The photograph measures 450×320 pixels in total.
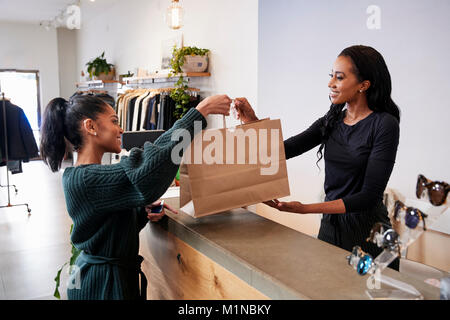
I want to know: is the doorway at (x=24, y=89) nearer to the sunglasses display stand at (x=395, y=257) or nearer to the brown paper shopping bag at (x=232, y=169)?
the brown paper shopping bag at (x=232, y=169)

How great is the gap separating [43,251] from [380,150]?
3464 millimetres

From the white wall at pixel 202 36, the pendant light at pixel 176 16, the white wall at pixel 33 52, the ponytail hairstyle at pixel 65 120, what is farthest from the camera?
the white wall at pixel 33 52

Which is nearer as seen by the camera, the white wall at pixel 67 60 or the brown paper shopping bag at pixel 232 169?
the brown paper shopping bag at pixel 232 169

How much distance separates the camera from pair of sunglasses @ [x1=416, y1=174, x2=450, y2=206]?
2.77 ft

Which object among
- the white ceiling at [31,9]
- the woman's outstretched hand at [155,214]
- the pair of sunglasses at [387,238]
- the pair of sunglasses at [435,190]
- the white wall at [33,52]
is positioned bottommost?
the woman's outstretched hand at [155,214]

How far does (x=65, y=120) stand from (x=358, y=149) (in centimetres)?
110

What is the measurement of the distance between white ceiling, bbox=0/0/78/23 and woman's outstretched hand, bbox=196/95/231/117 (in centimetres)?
761

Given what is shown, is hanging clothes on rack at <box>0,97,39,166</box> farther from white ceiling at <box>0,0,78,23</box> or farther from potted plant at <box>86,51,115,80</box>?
white ceiling at <box>0,0,78,23</box>

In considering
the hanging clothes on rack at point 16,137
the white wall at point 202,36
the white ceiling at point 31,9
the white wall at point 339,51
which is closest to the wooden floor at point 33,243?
the hanging clothes on rack at point 16,137

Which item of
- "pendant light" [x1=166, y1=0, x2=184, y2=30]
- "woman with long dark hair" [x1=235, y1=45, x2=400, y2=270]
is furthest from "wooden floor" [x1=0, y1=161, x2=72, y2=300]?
"pendant light" [x1=166, y1=0, x2=184, y2=30]

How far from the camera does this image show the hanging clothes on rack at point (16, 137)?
18.1 ft

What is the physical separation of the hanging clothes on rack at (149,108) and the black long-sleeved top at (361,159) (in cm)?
338

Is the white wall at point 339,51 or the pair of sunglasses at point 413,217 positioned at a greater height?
the white wall at point 339,51
